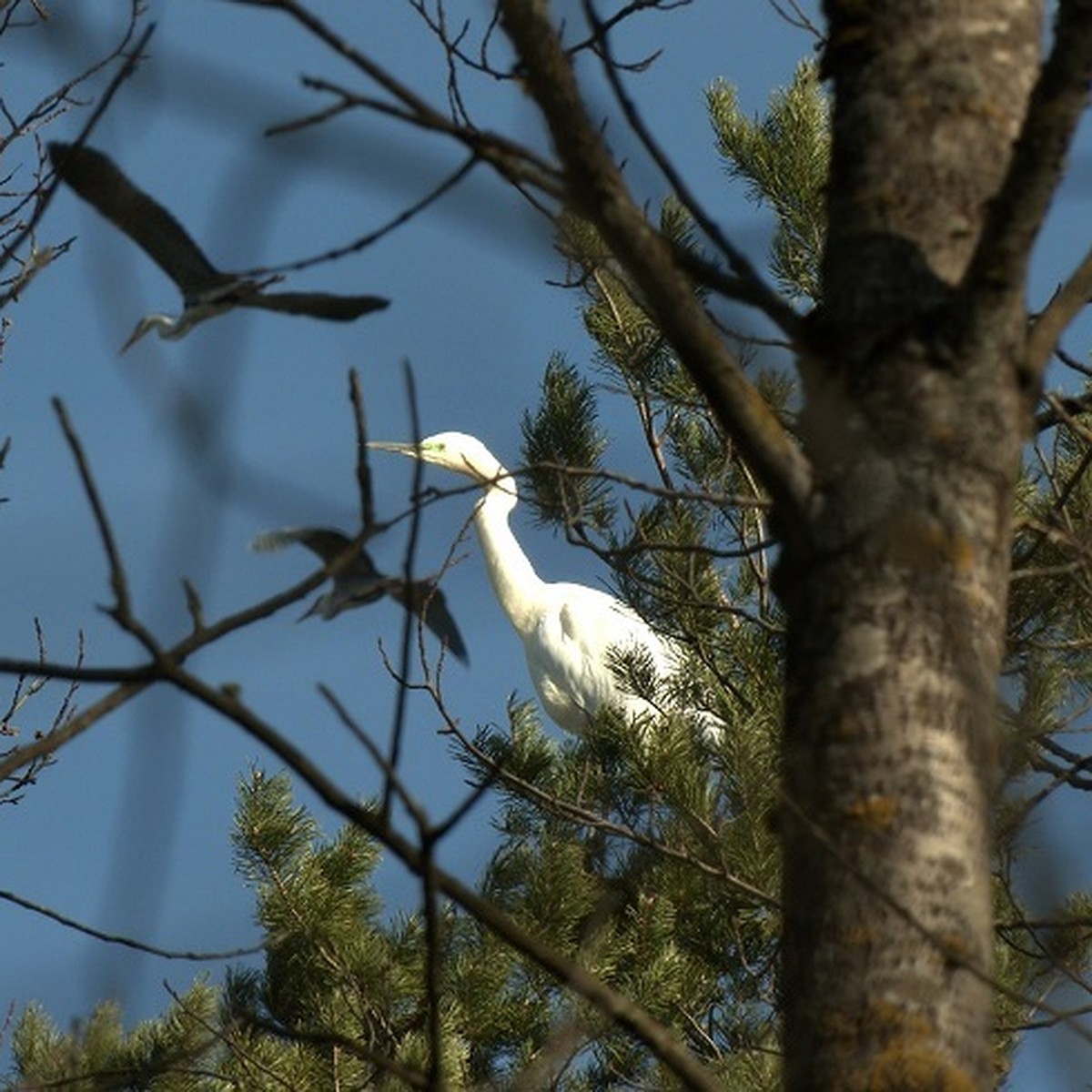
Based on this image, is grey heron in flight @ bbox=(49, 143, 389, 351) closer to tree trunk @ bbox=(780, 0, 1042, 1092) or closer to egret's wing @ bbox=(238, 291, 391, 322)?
egret's wing @ bbox=(238, 291, 391, 322)

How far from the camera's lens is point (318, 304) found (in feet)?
4.50

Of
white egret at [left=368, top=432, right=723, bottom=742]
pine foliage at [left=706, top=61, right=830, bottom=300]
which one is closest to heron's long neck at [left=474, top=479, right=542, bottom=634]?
white egret at [left=368, top=432, right=723, bottom=742]

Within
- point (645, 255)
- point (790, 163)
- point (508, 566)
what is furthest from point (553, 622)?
point (645, 255)

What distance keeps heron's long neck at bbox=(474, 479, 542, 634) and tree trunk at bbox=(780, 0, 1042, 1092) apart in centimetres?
753

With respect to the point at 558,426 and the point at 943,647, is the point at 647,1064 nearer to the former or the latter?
the point at 558,426

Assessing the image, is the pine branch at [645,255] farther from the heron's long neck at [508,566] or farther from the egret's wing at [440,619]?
the heron's long neck at [508,566]

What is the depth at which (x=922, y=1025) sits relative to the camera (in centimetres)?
120

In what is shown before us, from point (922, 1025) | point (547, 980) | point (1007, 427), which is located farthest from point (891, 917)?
point (547, 980)

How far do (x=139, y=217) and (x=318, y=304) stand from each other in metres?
0.12

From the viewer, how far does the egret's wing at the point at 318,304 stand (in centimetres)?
135

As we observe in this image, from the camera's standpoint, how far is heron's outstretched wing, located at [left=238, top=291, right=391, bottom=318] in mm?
1348

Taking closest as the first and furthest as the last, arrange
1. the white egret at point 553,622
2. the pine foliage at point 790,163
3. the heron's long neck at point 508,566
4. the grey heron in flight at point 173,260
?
1. the grey heron in flight at point 173,260
2. the pine foliage at point 790,163
3. the white egret at point 553,622
4. the heron's long neck at point 508,566

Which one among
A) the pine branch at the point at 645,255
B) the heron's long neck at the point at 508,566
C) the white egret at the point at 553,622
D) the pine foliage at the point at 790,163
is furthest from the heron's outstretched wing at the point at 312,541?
the heron's long neck at the point at 508,566

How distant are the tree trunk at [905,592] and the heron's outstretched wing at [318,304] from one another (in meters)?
0.25
